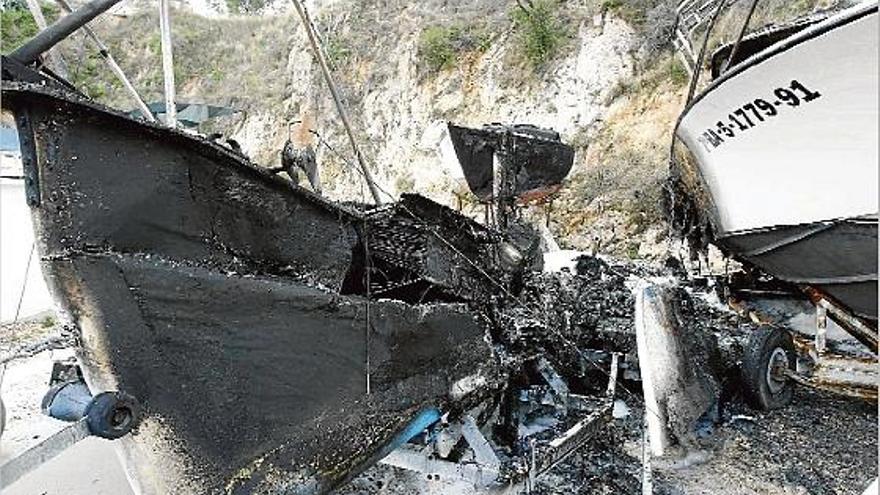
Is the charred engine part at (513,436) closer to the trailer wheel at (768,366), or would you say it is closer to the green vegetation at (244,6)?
the trailer wheel at (768,366)

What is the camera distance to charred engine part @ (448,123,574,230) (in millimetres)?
5930

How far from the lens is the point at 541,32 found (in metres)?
16.3

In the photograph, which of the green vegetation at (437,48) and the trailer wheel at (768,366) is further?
the green vegetation at (437,48)

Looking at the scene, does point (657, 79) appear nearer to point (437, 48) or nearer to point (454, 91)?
point (454, 91)

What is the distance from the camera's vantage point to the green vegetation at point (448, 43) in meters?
17.9

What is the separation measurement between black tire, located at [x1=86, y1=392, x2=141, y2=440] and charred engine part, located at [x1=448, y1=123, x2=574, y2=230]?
3.60m

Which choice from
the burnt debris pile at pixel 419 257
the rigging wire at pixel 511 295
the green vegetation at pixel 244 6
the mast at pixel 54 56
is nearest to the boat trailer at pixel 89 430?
the burnt debris pile at pixel 419 257

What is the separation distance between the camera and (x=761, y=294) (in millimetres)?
6691

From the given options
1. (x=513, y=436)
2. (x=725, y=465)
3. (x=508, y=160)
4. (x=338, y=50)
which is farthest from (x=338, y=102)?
(x=338, y=50)

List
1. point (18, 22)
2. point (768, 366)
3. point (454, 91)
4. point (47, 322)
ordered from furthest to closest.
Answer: point (18, 22) < point (454, 91) < point (47, 322) < point (768, 366)

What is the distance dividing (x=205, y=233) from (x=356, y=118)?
17.5 meters

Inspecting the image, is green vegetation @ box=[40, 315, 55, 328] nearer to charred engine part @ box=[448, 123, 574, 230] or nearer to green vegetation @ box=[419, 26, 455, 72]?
charred engine part @ box=[448, 123, 574, 230]

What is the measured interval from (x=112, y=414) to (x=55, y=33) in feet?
4.06

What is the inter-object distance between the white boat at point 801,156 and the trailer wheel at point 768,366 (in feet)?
1.73
